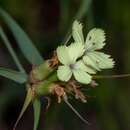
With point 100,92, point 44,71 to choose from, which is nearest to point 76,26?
point 44,71

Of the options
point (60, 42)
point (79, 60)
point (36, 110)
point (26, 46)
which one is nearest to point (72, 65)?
point (79, 60)

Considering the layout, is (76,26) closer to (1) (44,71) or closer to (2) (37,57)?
(1) (44,71)

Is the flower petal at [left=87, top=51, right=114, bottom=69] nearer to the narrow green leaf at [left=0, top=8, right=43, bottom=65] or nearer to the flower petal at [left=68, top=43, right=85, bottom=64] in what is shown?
the flower petal at [left=68, top=43, right=85, bottom=64]

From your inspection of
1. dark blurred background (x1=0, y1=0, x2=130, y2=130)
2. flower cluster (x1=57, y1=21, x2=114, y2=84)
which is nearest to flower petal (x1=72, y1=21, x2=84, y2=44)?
flower cluster (x1=57, y1=21, x2=114, y2=84)

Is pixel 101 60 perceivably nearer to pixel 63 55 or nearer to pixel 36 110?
pixel 63 55

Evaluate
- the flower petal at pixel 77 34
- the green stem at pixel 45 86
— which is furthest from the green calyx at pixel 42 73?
the flower petal at pixel 77 34

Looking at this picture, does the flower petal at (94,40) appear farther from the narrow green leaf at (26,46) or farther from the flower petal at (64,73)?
the narrow green leaf at (26,46)

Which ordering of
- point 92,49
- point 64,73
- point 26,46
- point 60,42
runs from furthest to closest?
point 60,42 < point 26,46 < point 92,49 < point 64,73
